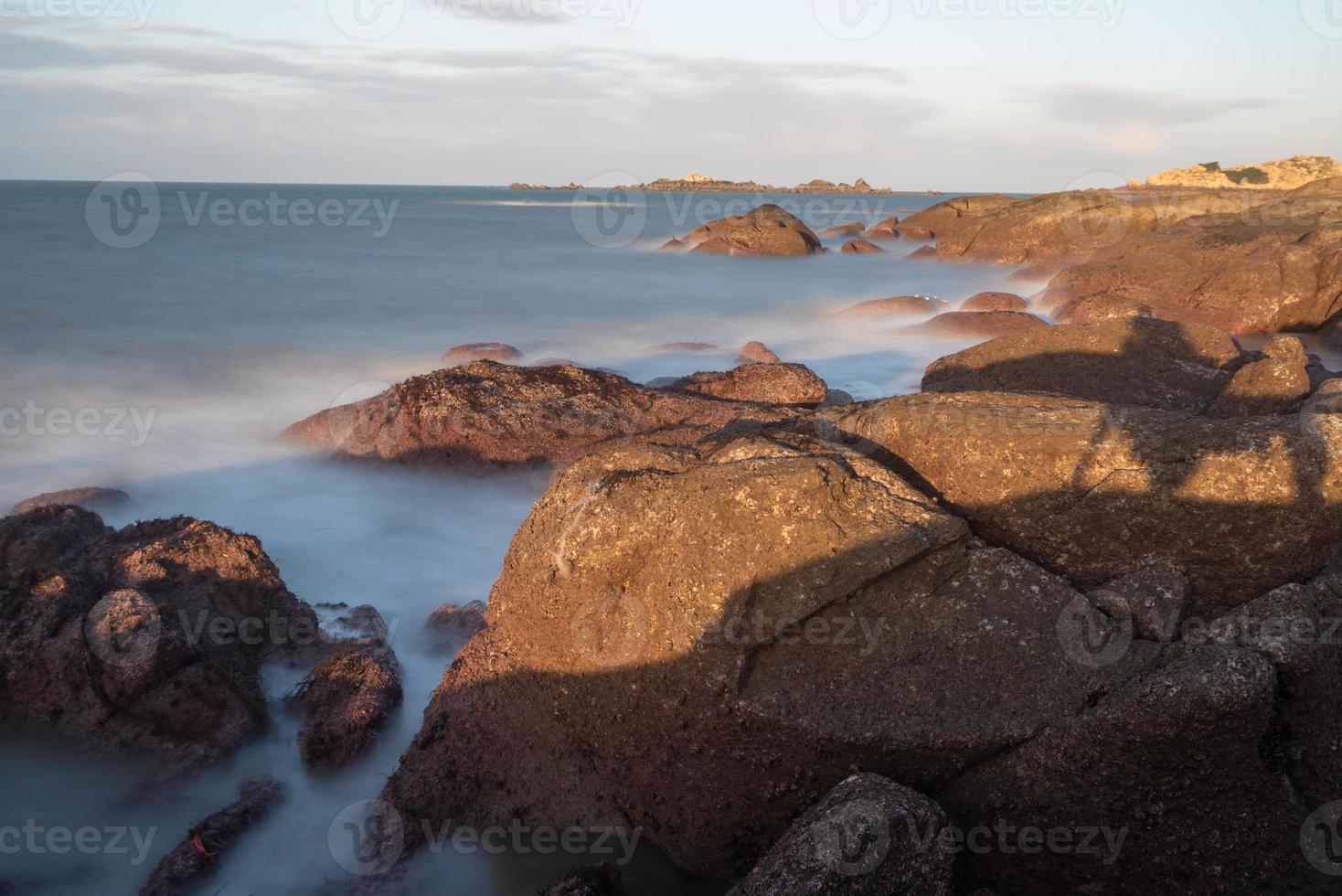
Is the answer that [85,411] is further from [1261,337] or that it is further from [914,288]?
[914,288]

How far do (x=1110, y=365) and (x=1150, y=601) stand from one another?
17.8 feet

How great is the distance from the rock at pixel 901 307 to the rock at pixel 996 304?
646 mm

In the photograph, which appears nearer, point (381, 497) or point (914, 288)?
point (381, 497)

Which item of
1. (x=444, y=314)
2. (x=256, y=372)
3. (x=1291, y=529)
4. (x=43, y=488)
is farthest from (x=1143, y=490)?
(x=444, y=314)

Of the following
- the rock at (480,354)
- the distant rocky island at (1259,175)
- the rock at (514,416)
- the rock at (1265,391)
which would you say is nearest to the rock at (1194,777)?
the rock at (1265,391)

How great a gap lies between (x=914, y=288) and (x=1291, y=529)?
24.8m

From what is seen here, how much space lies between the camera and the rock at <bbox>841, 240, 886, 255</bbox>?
3866 centimetres

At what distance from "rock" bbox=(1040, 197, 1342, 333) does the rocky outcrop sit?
17830 mm

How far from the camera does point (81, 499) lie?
8.66 meters

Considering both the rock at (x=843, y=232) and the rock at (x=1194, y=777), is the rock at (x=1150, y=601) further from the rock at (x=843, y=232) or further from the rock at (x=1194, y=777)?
the rock at (x=843, y=232)

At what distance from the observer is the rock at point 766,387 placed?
33.3 ft

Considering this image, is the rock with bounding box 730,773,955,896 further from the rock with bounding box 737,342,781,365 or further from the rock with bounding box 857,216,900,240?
the rock with bounding box 857,216,900,240

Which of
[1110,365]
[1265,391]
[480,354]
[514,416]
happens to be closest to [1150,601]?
[1265,391]

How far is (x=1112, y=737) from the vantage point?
352cm
